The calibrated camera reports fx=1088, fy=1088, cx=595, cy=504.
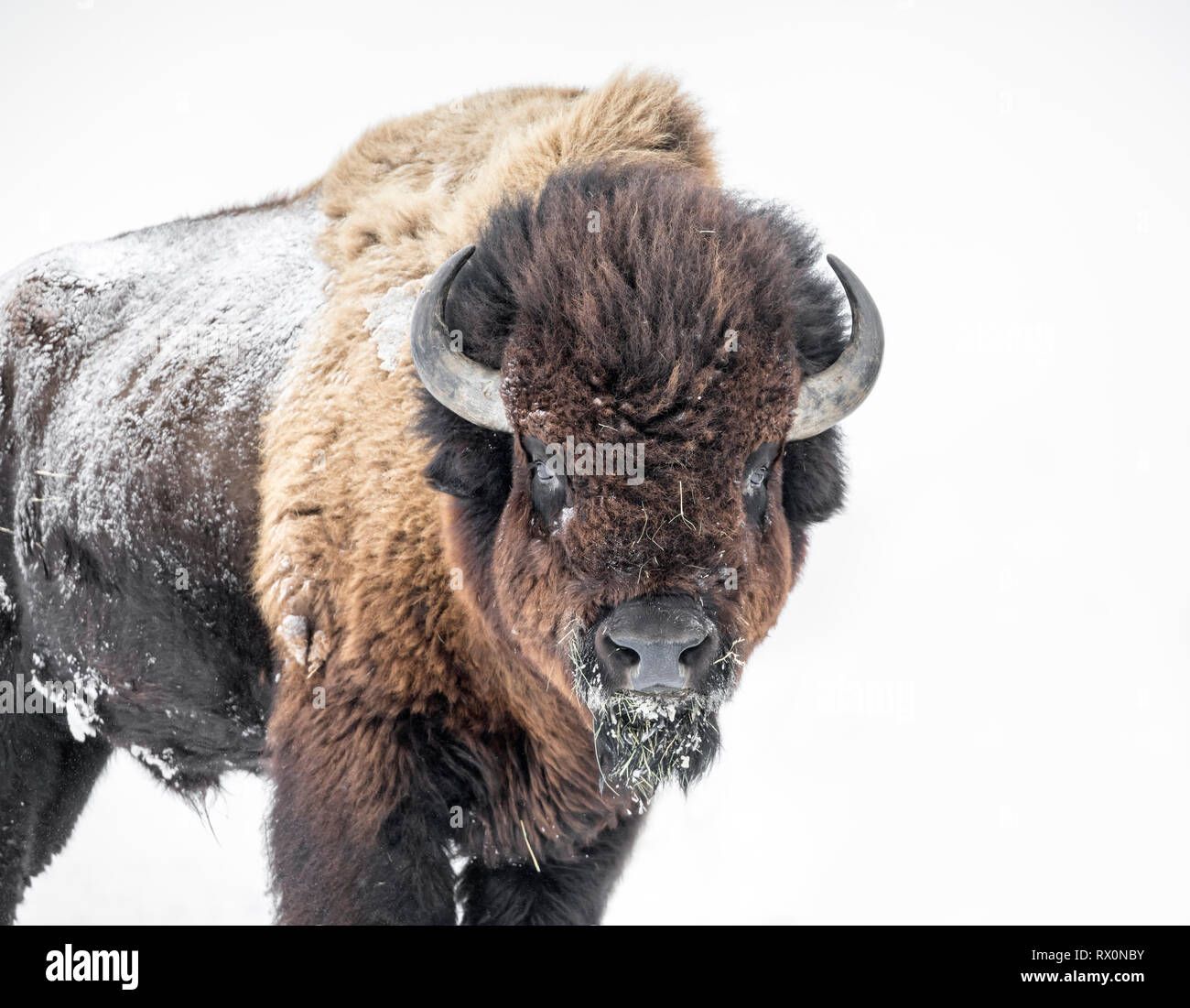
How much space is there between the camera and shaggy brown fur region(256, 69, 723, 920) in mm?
3855

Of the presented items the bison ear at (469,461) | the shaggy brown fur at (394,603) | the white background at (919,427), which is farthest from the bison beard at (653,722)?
the white background at (919,427)

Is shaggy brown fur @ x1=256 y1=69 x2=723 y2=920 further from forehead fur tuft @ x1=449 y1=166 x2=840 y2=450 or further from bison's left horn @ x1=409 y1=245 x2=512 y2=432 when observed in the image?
bison's left horn @ x1=409 y1=245 x2=512 y2=432

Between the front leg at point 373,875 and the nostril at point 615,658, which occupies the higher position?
the nostril at point 615,658

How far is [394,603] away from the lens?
155 inches

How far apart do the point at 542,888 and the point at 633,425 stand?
2178 millimetres

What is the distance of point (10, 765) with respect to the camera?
5344 millimetres

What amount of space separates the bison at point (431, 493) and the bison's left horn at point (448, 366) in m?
0.01

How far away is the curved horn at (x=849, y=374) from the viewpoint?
11.8 feet

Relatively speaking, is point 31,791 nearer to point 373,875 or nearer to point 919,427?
point 373,875

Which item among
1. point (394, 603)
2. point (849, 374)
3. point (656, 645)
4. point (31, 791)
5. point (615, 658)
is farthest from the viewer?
point (31, 791)

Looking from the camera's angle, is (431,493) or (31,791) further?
(31,791)

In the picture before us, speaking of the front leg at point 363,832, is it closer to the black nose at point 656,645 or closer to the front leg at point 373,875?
the front leg at point 373,875

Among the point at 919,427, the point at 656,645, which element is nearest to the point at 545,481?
the point at 656,645
